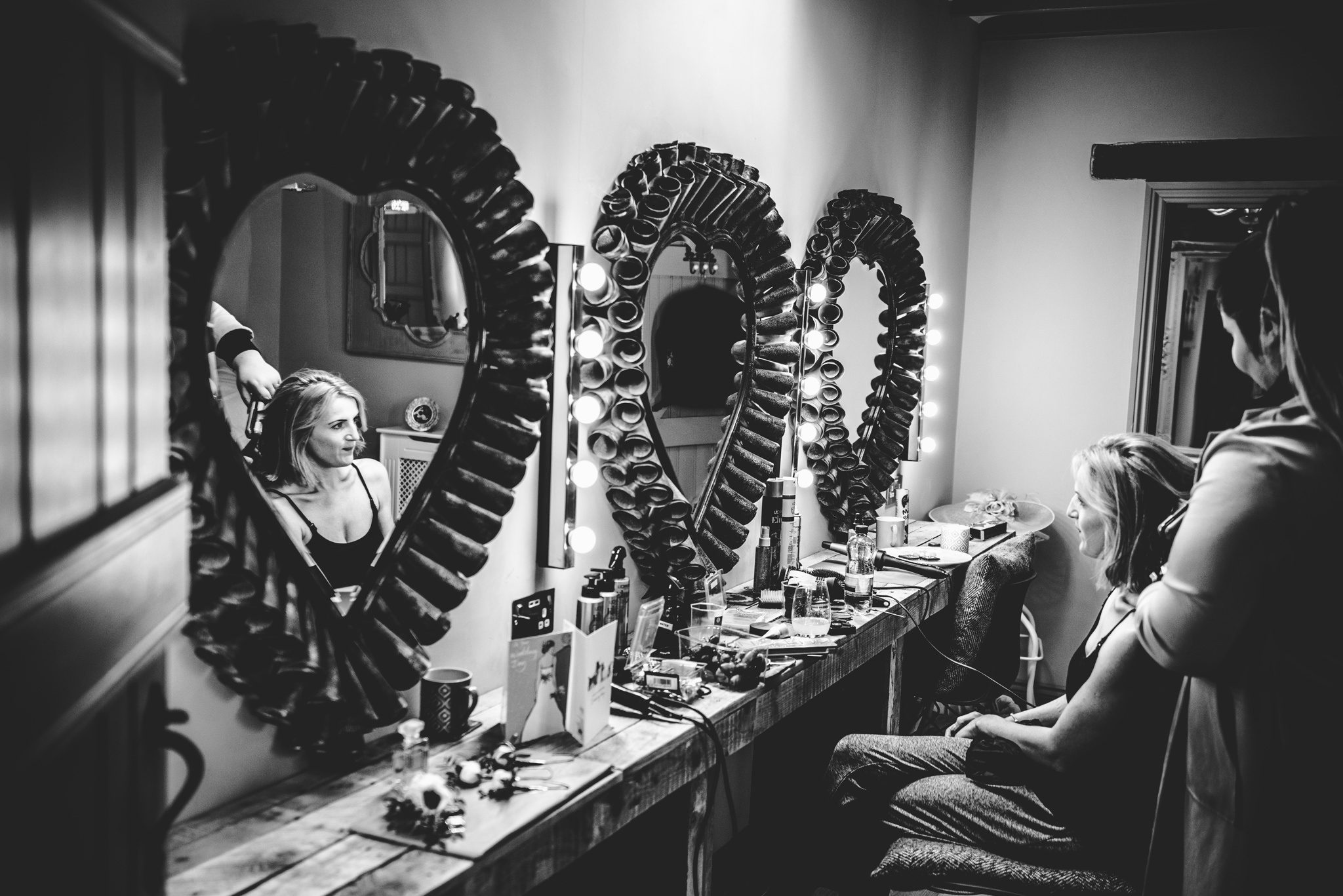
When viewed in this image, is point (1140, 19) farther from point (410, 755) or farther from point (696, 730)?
point (410, 755)

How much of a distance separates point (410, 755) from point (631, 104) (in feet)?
5.17

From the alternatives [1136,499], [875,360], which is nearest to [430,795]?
[1136,499]

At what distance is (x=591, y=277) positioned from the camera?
2.41 meters

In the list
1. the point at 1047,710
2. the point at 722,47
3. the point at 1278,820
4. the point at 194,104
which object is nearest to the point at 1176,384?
the point at 1047,710

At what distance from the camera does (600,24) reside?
8.14 feet

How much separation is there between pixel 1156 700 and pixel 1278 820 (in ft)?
1.27

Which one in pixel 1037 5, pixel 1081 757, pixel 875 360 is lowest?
pixel 1081 757

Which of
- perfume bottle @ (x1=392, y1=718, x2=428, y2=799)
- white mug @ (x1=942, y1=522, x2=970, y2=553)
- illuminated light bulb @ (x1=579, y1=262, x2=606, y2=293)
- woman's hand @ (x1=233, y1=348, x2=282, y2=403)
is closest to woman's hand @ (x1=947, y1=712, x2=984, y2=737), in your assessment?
white mug @ (x1=942, y1=522, x2=970, y2=553)

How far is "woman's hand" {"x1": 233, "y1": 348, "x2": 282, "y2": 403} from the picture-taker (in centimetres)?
166

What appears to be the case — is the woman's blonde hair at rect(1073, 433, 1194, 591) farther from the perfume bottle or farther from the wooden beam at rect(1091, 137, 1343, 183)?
the wooden beam at rect(1091, 137, 1343, 183)

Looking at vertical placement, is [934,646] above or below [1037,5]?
below

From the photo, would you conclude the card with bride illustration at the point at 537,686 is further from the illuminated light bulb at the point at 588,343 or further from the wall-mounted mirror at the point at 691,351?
the wall-mounted mirror at the point at 691,351

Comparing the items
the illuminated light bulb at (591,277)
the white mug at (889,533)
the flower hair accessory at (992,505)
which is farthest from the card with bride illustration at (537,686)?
the flower hair accessory at (992,505)

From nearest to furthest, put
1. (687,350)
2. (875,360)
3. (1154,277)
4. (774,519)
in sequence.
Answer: (687,350) < (774,519) < (875,360) < (1154,277)
